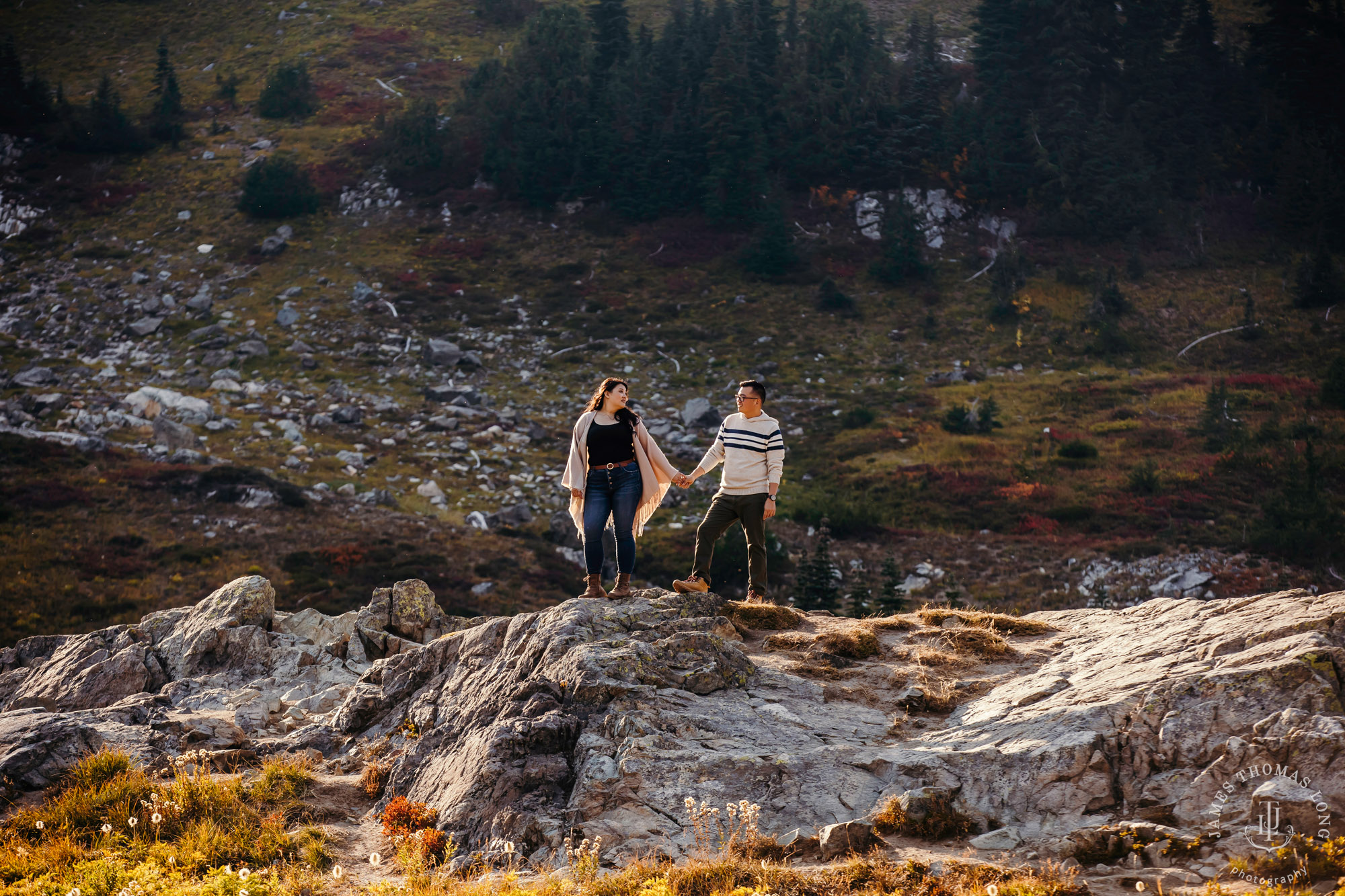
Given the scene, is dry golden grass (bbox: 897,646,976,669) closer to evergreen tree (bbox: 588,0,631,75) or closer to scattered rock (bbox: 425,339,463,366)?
scattered rock (bbox: 425,339,463,366)

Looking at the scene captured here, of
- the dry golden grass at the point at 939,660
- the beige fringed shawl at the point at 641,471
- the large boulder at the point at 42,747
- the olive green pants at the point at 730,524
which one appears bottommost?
the large boulder at the point at 42,747

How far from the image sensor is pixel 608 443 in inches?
340

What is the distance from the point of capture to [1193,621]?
7.34m

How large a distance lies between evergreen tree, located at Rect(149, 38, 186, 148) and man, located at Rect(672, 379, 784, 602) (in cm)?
5436

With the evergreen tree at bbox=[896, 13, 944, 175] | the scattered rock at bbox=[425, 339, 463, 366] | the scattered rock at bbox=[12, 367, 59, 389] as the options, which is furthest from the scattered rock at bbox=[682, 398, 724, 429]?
the scattered rock at bbox=[12, 367, 59, 389]

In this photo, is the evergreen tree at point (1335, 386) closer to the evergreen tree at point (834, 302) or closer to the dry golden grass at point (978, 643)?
the evergreen tree at point (834, 302)

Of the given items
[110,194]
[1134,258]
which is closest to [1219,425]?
[1134,258]

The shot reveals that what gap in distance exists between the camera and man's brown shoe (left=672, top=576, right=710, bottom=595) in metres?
8.89

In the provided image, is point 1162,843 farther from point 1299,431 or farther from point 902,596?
point 1299,431

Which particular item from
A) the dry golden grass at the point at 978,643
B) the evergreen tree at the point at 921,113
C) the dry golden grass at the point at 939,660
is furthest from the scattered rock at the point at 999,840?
the evergreen tree at the point at 921,113

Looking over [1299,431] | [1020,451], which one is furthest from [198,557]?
[1299,431]

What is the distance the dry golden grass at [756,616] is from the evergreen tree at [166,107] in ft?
180

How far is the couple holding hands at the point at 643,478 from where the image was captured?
8.61 metres

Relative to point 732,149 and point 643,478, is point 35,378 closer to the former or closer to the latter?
point 643,478
